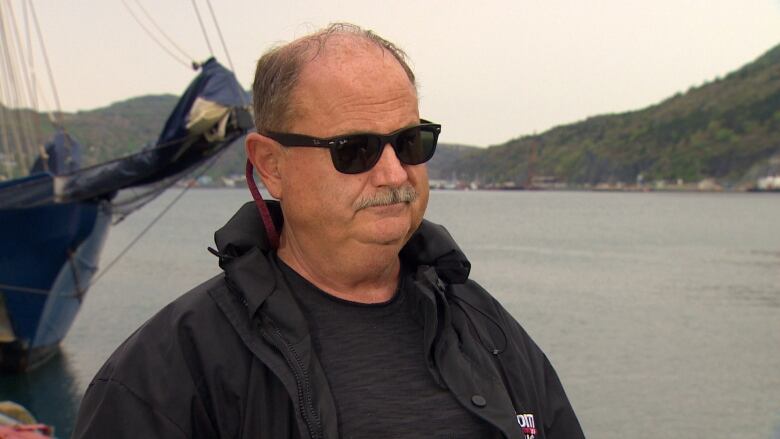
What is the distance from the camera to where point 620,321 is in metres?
23.6

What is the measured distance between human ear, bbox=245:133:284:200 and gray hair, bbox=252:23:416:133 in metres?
0.03

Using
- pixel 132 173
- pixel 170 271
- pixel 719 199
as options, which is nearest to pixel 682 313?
pixel 132 173

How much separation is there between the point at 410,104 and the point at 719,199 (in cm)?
13577

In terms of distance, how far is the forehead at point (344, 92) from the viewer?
5.84ft

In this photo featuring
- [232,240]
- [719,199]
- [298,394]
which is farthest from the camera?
[719,199]

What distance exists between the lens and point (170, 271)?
120ft

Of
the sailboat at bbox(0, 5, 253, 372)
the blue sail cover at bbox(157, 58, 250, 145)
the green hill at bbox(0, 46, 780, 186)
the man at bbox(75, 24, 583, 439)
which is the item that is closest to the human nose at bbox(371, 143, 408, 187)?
the man at bbox(75, 24, 583, 439)

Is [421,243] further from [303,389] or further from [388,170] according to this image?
[303,389]

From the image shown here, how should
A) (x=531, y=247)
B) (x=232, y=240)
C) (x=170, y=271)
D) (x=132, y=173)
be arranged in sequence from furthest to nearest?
1. (x=531, y=247)
2. (x=170, y=271)
3. (x=132, y=173)
4. (x=232, y=240)

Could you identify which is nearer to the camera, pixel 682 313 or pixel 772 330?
pixel 772 330

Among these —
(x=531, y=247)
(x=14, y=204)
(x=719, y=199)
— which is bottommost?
(x=719, y=199)

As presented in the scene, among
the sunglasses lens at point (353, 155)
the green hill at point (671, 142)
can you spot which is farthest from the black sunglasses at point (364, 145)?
the green hill at point (671, 142)

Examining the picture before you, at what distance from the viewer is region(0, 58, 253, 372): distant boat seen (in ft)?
39.3

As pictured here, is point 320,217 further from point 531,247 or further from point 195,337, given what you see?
point 531,247
